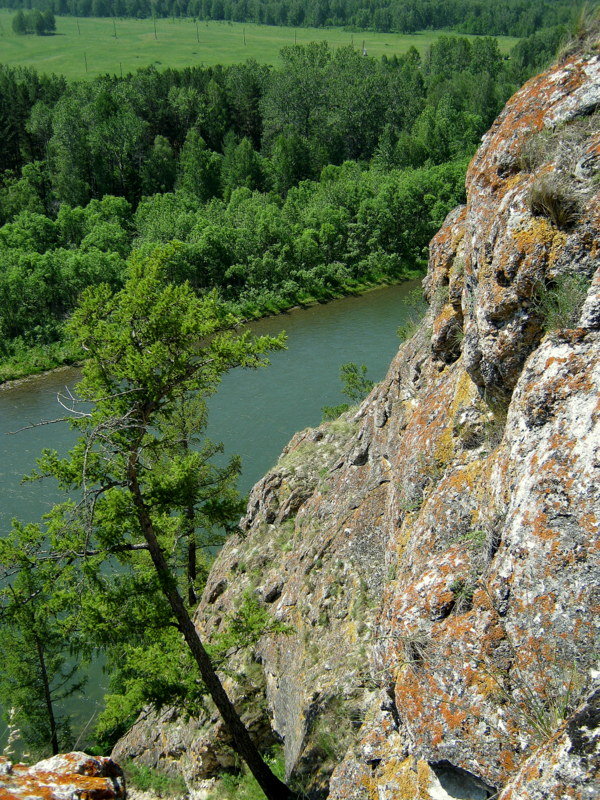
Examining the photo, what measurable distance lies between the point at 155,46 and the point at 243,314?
135 metres

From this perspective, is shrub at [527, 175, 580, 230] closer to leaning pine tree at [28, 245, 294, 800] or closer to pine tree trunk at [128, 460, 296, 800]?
leaning pine tree at [28, 245, 294, 800]


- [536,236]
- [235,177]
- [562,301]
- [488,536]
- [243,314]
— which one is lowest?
[243,314]

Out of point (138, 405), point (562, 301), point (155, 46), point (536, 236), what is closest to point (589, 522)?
point (562, 301)

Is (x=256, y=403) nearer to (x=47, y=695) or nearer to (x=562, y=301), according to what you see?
(x=47, y=695)

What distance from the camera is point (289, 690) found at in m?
14.0

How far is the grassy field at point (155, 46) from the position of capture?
502ft

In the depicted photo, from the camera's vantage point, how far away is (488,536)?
805 centimetres

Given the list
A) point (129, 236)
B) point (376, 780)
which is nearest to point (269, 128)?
point (129, 236)

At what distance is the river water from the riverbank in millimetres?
1248

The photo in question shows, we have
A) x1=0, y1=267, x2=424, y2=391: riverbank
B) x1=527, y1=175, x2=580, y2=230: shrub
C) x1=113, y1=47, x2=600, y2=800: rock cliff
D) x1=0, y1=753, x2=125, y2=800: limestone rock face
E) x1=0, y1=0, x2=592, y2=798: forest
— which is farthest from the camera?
x1=0, y1=267, x2=424, y2=391: riverbank

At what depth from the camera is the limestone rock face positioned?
9.62 m

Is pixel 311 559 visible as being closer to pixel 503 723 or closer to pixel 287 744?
pixel 287 744

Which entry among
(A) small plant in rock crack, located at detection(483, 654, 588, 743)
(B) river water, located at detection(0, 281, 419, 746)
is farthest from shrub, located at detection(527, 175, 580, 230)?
(B) river water, located at detection(0, 281, 419, 746)

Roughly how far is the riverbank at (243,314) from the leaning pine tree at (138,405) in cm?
3358
